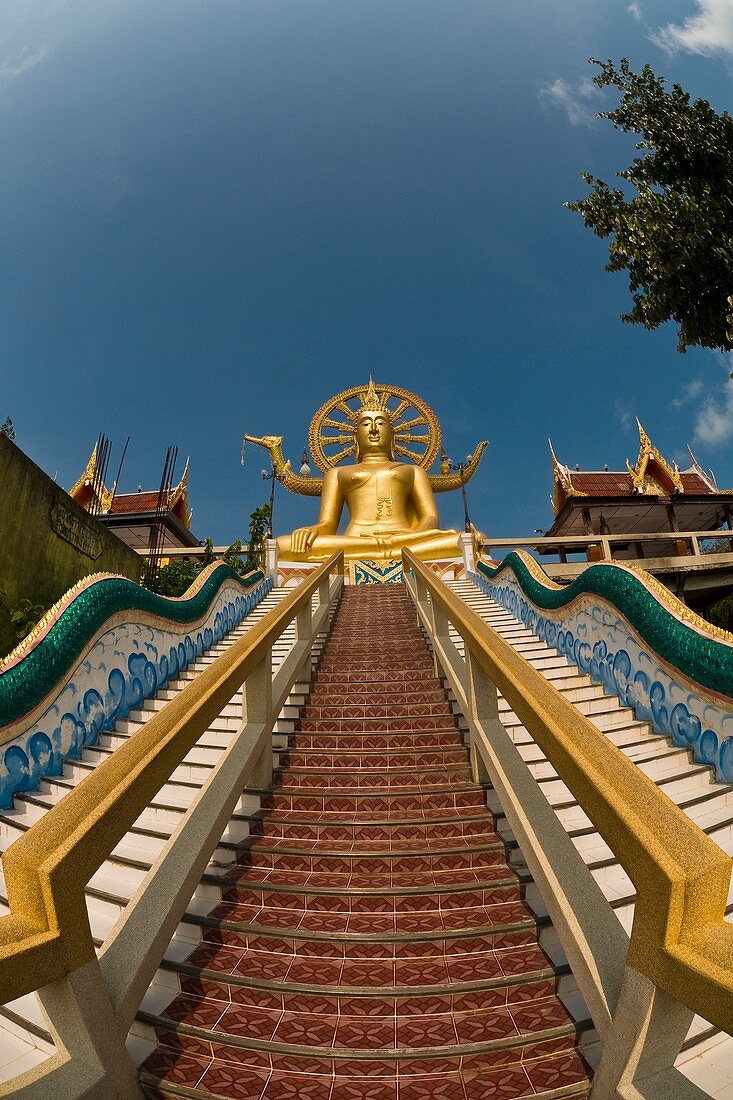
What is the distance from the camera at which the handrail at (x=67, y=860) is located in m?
1.23

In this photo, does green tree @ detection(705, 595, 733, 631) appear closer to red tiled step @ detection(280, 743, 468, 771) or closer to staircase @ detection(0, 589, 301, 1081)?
red tiled step @ detection(280, 743, 468, 771)

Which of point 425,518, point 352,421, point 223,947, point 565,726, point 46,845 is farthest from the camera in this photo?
point 352,421

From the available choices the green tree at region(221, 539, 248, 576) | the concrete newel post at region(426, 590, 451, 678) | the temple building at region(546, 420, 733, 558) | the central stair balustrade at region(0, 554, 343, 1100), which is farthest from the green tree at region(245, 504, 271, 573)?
the temple building at region(546, 420, 733, 558)

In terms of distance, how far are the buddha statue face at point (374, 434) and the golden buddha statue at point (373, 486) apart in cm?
3

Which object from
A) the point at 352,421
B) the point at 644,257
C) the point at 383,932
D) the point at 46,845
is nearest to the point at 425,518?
the point at 352,421

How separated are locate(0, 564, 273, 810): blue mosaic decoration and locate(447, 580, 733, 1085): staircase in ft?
10.6

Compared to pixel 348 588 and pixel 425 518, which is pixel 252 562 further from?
pixel 425 518

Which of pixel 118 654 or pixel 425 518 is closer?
pixel 118 654

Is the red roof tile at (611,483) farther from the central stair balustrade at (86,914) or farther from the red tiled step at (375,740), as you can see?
the central stair balustrade at (86,914)

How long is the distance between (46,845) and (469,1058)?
166 cm

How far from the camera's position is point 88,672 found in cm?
457

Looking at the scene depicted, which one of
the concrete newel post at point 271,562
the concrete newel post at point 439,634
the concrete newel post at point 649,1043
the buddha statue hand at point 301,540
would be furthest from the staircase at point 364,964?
the buddha statue hand at point 301,540

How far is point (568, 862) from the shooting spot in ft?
6.49

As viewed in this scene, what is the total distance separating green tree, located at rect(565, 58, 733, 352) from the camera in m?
7.63
